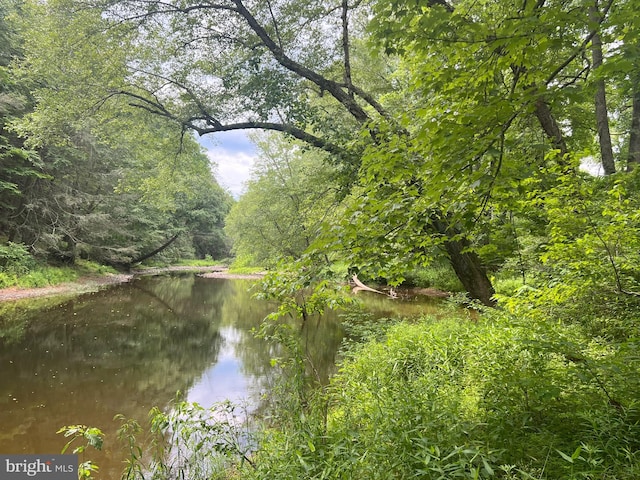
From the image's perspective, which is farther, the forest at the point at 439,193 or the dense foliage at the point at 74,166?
the dense foliage at the point at 74,166

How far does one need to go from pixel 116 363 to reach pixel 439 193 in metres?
8.02

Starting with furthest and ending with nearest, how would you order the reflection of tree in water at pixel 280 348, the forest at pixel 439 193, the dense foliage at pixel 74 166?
the dense foliage at pixel 74 166 < the reflection of tree in water at pixel 280 348 < the forest at pixel 439 193

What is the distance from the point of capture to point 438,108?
249 cm

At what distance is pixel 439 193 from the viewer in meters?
2.27

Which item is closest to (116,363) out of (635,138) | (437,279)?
(635,138)

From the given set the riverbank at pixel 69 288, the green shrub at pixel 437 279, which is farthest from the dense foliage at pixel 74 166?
the green shrub at pixel 437 279

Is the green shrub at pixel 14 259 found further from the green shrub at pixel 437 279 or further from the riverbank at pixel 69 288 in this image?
the green shrub at pixel 437 279

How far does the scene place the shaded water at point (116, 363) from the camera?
5074mm

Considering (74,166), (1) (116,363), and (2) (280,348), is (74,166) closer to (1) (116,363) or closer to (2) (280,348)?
(1) (116,363)

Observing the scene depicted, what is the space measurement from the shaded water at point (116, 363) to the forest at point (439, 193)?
84.4 inches

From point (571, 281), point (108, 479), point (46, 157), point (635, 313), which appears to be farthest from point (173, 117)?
point (46, 157)

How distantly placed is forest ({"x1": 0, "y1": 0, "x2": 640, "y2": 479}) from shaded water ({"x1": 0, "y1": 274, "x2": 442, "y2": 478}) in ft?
7.03

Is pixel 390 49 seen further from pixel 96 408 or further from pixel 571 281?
pixel 96 408

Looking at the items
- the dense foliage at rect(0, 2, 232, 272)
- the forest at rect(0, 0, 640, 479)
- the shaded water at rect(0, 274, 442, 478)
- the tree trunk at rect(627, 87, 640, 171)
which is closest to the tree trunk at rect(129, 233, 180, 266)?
the dense foliage at rect(0, 2, 232, 272)
